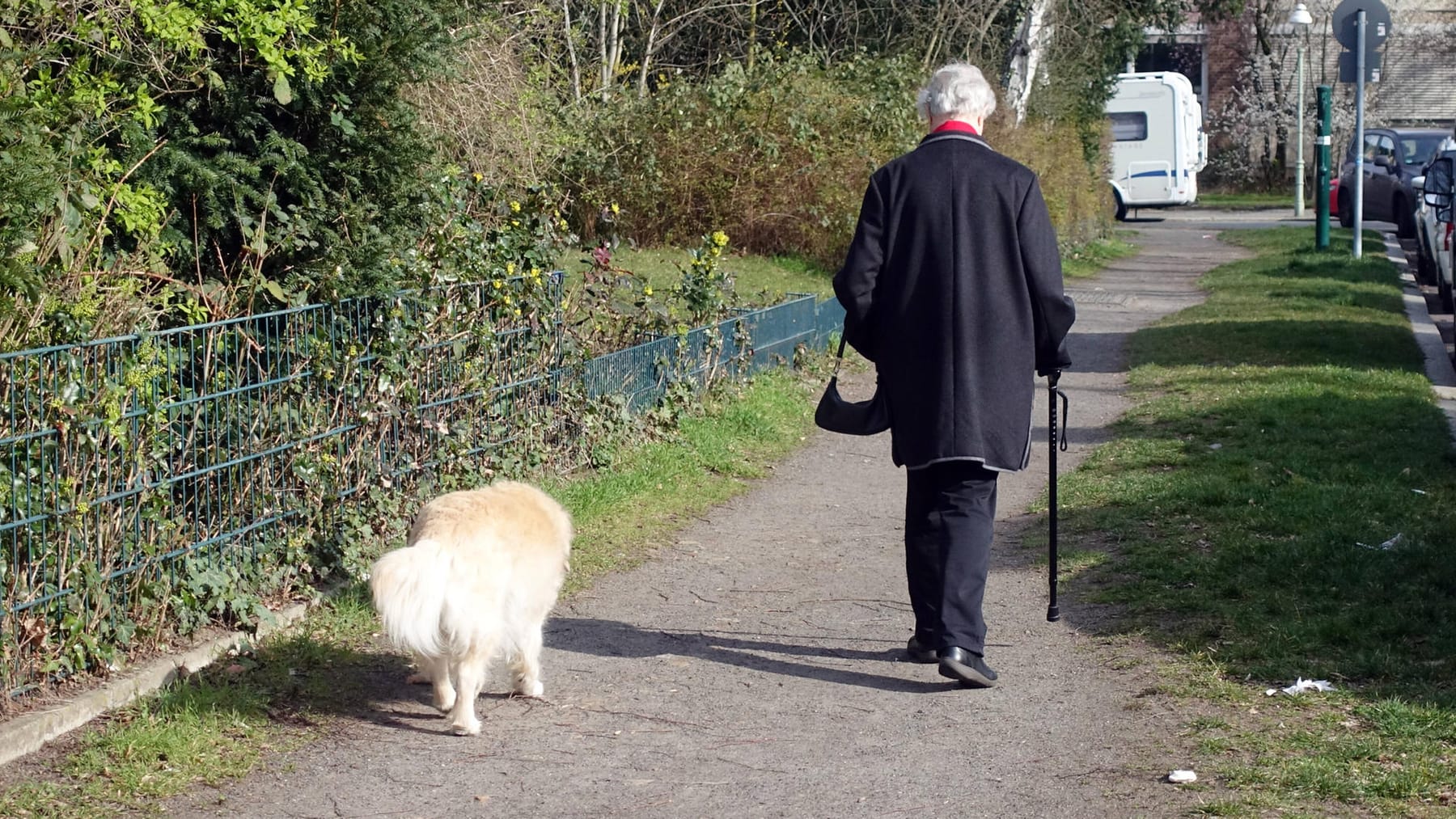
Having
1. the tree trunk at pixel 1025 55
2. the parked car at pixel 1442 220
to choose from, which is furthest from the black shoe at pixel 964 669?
the tree trunk at pixel 1025 55

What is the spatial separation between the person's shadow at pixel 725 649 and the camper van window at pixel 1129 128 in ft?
97.1

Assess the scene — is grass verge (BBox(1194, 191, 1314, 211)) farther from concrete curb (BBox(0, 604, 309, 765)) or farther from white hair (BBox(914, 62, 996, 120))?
concrete curb (BBox(0, 604, 309, 765))

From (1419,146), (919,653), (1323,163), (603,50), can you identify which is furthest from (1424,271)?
(919,653)

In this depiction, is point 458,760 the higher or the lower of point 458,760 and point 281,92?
the lower

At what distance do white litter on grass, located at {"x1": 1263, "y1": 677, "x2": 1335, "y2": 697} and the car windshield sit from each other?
25648 millimetres

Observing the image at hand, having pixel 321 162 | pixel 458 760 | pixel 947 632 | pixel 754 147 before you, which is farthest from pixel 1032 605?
pixel 754 147

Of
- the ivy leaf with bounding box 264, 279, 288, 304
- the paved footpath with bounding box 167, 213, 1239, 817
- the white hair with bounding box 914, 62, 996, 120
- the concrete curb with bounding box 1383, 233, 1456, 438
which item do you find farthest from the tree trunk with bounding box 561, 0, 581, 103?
the white hair with bounding box 914, 62, 996, 120

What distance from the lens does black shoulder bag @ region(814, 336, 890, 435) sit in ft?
17.5

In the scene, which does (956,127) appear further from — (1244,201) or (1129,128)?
(1244,201)

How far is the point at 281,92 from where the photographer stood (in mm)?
5965

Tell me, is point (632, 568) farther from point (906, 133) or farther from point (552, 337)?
point (906, 133)

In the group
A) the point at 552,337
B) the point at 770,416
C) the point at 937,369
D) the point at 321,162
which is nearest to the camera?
the point at 937,369

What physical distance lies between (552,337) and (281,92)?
2.43 metres

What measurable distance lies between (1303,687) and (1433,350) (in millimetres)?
9758
